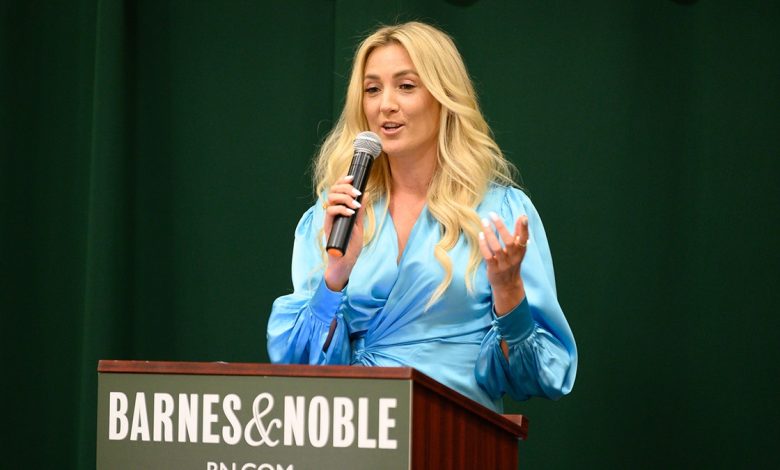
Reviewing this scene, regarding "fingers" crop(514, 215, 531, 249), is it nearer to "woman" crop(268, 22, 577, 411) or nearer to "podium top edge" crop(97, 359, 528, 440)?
"woman" crop(268, 22, 577, 411)

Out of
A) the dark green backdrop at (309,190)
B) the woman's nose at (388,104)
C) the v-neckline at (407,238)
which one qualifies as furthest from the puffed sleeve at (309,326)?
the dark green backdrop at (309,190)

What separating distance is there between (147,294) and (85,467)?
0.59 meters

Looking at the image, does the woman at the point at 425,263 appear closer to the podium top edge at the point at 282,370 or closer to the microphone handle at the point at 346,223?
the microphone handle at the point at 346,223

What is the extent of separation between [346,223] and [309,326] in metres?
0.45

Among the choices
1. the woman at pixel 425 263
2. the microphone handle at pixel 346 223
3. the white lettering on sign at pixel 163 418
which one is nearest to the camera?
the white lettering on sign at pixel 163 418

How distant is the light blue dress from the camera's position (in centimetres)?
257

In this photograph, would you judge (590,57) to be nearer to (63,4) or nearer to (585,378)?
(585,378)

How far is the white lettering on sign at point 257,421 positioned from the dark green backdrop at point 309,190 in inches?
75.9

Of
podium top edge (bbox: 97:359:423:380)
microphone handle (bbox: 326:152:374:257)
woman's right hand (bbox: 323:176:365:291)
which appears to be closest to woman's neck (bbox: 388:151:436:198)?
woman's right hand (bbox: 323:176:365:291)

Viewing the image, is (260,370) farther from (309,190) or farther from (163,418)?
(309,190)

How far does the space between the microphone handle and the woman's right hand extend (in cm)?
1

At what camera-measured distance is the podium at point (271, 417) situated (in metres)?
1.83

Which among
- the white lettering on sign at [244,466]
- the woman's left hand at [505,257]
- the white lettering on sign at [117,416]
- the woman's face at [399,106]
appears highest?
the woman's face at [399,106]

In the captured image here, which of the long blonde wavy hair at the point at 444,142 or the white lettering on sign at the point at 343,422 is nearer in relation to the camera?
the white lettering on sign at the point at 343,422
